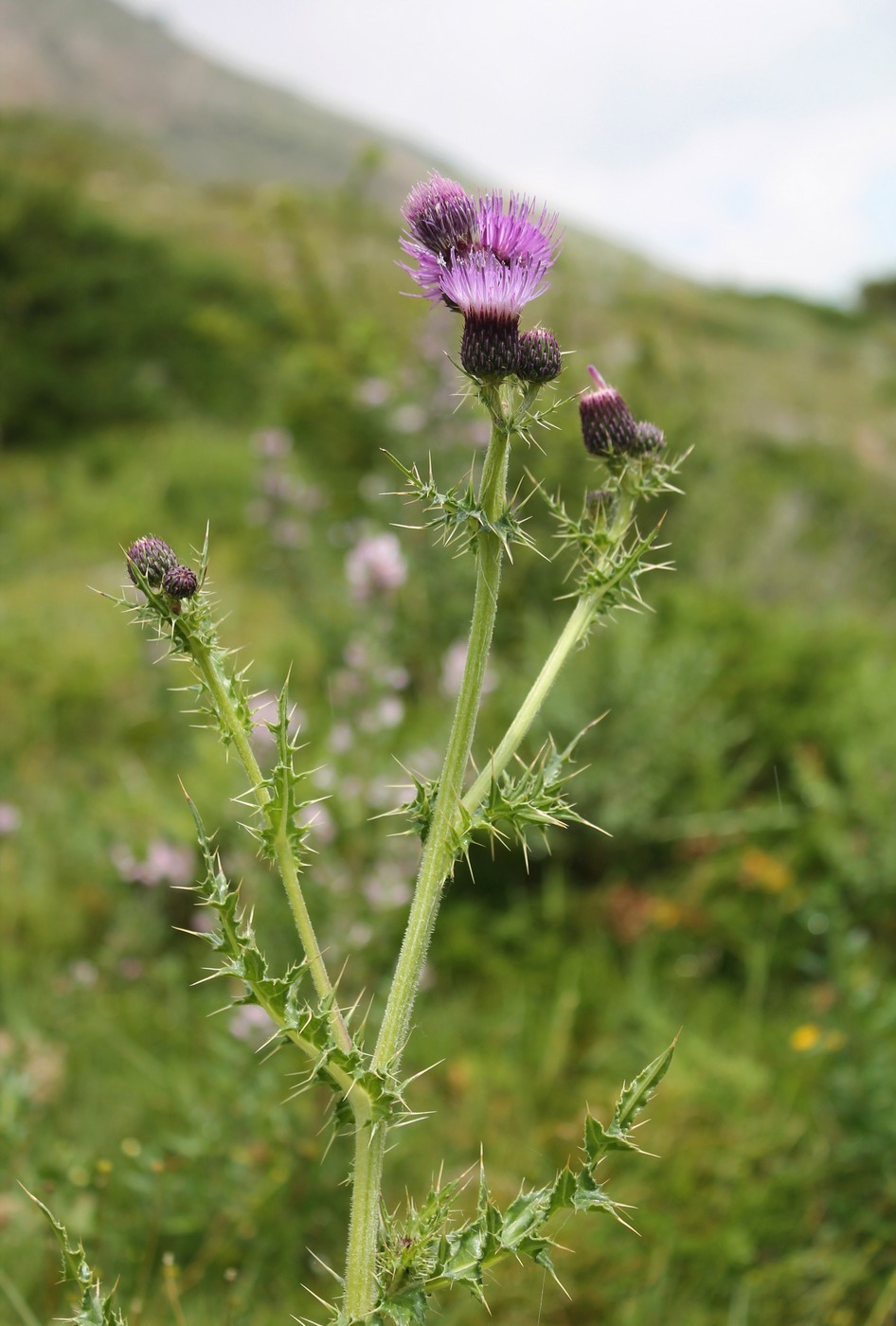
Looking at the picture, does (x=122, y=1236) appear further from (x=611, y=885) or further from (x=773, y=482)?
(x=773, y=482)

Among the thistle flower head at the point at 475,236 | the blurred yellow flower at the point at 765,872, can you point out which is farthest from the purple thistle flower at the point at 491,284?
the blurred yellow flower at the point at 765,872

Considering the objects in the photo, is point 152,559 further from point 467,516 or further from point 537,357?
point 537,357

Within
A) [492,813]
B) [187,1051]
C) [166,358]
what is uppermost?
[492,813]

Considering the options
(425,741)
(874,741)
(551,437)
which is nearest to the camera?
(874,741)

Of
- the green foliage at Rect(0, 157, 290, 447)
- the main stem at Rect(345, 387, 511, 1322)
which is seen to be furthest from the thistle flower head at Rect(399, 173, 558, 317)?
the green foliage at Rect(0, 157, 290, 447)

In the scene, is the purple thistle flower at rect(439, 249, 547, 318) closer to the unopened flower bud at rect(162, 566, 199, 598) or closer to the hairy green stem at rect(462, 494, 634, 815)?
the hairy green stem at rect(462, 494, 634, 815)

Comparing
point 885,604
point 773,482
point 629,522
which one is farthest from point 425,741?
point 773,482

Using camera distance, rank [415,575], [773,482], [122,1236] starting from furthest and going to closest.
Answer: [773,482] → [415,575] → [122,1236]
